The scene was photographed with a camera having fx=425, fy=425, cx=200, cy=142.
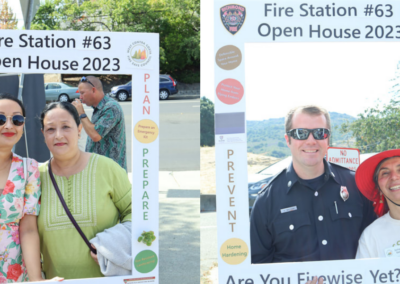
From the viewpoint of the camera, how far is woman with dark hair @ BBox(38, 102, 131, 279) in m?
2.20

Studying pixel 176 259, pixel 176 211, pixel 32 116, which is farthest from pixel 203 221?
pixel 32 116

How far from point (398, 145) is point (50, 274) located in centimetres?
209

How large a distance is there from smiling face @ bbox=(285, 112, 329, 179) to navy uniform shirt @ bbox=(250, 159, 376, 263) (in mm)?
46

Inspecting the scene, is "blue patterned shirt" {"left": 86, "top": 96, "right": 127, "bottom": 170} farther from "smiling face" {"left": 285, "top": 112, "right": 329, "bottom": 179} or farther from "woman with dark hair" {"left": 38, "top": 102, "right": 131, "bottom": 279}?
"smiling face" {"left": 285, "top": 112, "right": 329, "bottom": 179}

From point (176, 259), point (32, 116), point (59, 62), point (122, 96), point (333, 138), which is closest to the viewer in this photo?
point (59, 62)

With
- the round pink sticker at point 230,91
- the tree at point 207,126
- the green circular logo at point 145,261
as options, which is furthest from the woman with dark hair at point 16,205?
the round pink sticker at point 230,91

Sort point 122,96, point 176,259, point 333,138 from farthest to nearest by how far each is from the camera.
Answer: point 176,259 < point 122,96 < point 333,138

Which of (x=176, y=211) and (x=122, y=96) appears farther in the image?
(x=176, y=211)

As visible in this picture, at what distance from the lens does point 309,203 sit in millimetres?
2398

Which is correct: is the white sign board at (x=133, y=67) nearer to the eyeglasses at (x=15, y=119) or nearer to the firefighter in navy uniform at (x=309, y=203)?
the eyeglasses at (x=15, y=119)

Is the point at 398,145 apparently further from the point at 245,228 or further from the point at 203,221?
the point at 203,221

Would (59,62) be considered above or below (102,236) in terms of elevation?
above

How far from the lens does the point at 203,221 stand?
600 cm

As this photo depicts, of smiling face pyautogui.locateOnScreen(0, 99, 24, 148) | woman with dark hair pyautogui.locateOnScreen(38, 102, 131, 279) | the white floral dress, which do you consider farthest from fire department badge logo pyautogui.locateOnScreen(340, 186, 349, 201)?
smiling face pyautogui.locateOnScreen(0, 99, 24, 148)
